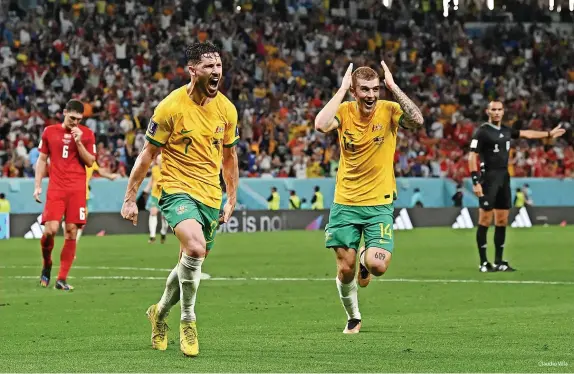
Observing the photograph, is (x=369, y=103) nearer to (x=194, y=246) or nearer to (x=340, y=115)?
(x=340, y=115)

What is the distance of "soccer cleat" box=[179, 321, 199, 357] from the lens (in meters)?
8.97

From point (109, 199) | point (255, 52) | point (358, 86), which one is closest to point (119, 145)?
point (109, 199)

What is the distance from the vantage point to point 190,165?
943cm

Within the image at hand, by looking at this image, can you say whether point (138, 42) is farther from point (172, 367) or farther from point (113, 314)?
point (172, 367)

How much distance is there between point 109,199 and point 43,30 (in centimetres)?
772

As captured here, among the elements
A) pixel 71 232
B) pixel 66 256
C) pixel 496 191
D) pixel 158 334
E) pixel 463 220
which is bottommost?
pixel 463 220

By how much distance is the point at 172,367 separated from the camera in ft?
27.3

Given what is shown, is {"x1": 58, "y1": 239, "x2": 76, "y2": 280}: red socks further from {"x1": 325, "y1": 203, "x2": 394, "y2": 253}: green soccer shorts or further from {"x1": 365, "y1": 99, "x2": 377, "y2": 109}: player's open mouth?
{"x1": 365, "y1": 99, "x2": 377, "y2": 109}: player's open mouth

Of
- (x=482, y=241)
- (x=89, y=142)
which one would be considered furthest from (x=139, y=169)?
(x=482, y=241)

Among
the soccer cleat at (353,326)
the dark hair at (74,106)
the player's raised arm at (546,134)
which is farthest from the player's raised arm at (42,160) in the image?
the player's raised arm at (546,134)

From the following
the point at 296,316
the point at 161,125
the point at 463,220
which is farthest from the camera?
the point at 463,220

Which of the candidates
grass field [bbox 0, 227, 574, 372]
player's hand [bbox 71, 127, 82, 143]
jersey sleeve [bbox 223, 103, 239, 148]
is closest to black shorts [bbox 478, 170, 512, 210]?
grass field [bbox 0, 227, 574, 372]

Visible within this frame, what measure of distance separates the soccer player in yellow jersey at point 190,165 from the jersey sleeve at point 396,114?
1.83 m

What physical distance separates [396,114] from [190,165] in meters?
2.24
